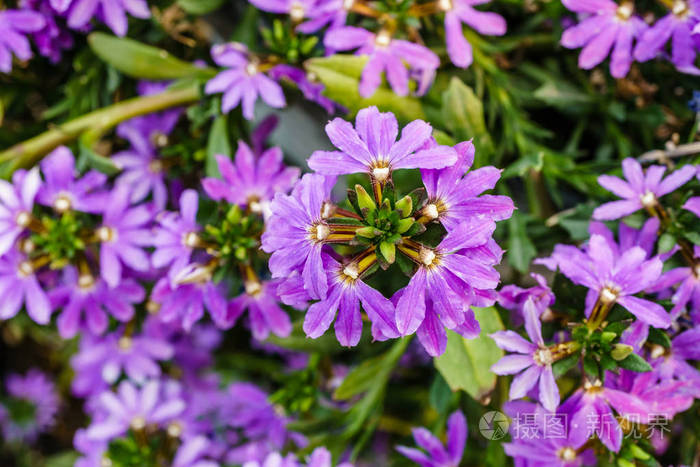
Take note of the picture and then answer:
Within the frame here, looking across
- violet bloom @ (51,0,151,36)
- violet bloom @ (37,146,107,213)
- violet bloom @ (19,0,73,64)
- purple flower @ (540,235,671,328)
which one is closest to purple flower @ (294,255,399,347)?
purple flower @ (540,235,671,328)

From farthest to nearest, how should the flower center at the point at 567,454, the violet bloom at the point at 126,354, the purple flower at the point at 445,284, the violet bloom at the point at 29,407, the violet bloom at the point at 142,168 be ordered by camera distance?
1. the violet bloom at the point at 29,407
2. the violet bloom at the point at 126,354
3. the violet bloom at the point at 142,168
4. the flower center at the point at 567,454
5. the purple flower at the point at 445,284

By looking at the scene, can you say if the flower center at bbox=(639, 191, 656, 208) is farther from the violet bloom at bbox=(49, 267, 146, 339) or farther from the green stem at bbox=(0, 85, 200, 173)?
the violet bloom at bbox=(49, 267, 146, 339)

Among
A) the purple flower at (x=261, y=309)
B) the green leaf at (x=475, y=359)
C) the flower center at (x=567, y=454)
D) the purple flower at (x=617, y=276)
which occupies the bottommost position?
the flower center at (x=567, y=454)

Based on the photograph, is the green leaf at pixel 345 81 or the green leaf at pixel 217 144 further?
the green leaf at pixel 217 144

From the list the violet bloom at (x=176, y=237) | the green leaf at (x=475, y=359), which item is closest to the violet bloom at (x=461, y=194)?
the green leaf at (x=475, y=359)

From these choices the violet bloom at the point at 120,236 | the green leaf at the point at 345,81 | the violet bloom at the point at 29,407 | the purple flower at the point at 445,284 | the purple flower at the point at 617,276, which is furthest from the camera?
the violet bloom at the point at 29,407

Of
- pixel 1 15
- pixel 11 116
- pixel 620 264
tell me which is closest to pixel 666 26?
pixel 620 264

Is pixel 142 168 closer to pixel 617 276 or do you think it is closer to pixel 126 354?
pixel 126 354

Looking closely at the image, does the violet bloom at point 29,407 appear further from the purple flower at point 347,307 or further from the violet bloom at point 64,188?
the purple flower at point 347,307
